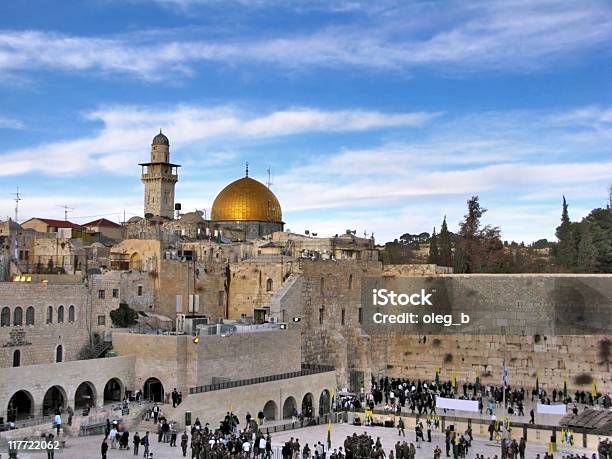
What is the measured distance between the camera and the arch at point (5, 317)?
944 inches

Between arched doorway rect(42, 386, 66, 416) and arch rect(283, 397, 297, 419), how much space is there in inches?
321

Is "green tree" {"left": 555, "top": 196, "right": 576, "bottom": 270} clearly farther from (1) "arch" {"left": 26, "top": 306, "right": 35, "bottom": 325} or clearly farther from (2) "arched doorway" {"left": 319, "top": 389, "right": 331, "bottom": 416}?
(1) "arch" {"left": 26, "top": 306, "right": 35, "bottom": 325}

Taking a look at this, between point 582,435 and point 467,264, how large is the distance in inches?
771

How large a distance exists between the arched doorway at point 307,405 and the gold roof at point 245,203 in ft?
59.7

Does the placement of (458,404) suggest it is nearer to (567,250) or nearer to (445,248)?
(567,250)

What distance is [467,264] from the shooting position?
44.3 meters

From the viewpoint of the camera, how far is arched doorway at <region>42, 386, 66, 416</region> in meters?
23.8

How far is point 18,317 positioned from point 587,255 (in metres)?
29.3

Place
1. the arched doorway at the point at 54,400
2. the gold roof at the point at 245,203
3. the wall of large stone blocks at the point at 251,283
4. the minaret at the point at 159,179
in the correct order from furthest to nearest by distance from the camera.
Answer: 1. the minaret at the point at 159,179
2. the gold roof at the point at 245,203
3. the wall of large stone blocks at the point at 251,283
4. the arched doorway at the point at 54,400

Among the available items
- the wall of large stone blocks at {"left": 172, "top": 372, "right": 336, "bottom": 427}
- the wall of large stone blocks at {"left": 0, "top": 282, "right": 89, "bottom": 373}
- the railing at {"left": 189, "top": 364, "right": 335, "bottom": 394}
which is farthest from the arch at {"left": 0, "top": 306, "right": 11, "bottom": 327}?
the railing at {"left": 189, "top": 364, "right": 335, "bottom": 394}

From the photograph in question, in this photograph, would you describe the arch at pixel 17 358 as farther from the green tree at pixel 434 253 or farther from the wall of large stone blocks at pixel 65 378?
the green tree at pixel 434 253

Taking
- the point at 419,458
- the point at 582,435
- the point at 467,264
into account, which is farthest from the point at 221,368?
the point at 467,264

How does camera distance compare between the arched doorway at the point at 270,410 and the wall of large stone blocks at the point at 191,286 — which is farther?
the wall of large stone blocks at the point at 191,286

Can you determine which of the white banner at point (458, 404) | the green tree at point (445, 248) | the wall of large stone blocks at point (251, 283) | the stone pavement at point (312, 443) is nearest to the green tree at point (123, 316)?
the stone pavement at point (312, 443)
